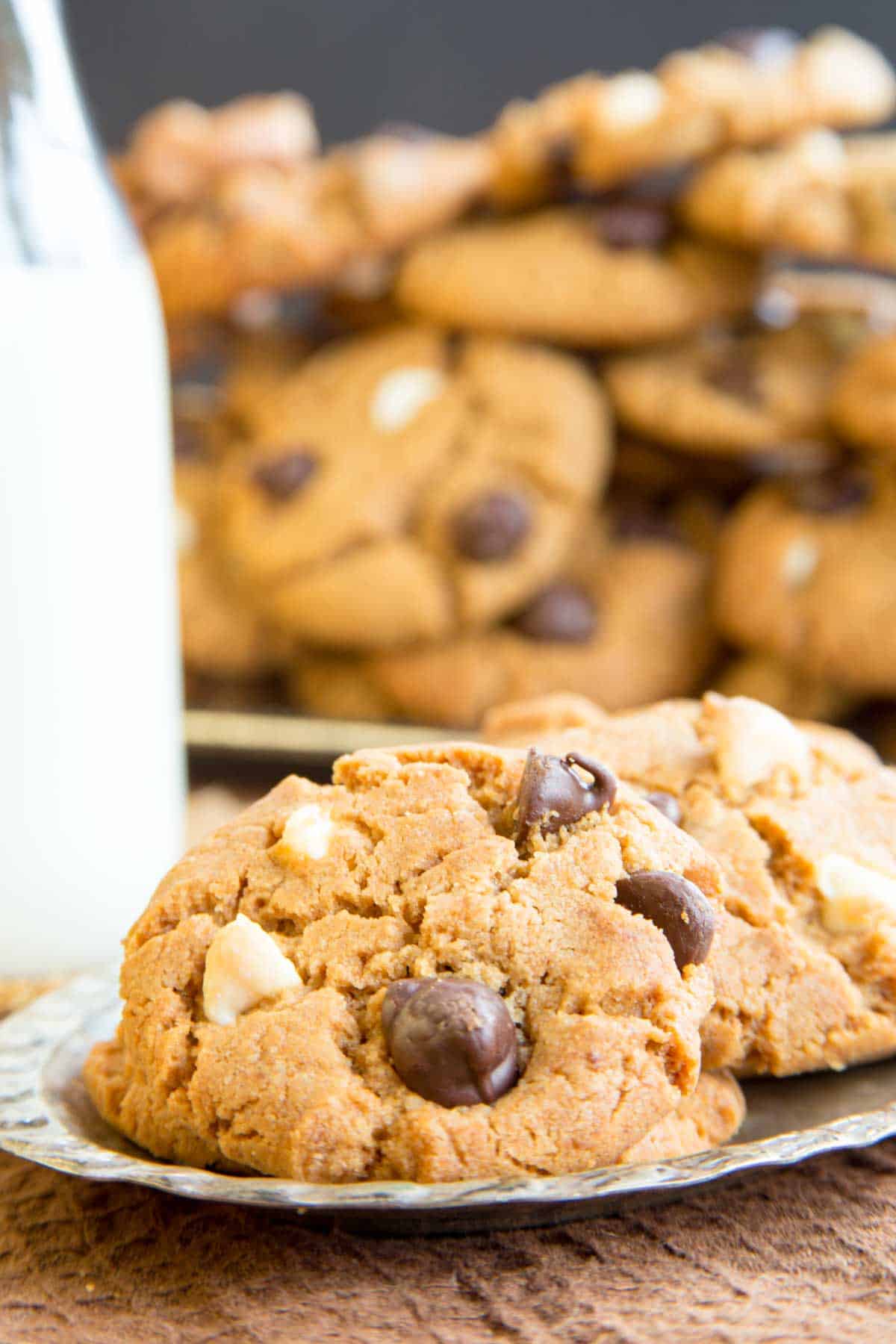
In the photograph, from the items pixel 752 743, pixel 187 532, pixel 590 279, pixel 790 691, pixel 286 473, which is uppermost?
pixel 590 279

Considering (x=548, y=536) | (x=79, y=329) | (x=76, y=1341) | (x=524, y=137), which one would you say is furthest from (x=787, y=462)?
(x=76, y=1341)

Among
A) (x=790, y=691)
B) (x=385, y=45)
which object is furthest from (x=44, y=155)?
(x=385, y=45)

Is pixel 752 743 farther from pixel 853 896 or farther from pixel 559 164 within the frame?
pixel 559 164

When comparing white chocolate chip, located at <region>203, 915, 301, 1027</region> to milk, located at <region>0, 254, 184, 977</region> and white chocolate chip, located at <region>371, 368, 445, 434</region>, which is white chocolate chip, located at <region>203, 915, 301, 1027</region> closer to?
milk, located at <region>0, 254, 184, 977</region>

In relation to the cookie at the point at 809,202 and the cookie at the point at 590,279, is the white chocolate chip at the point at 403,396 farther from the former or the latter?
the cookie at the point at 809,202

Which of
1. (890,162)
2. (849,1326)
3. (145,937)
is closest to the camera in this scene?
(849,1326)

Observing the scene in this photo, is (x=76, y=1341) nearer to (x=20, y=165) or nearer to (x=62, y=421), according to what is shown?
(x=62, y=421)

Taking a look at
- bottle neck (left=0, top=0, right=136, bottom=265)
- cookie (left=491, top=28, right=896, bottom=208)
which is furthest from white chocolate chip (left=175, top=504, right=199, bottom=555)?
bottle neck (left=0, top=0, right=136, bottom=265)

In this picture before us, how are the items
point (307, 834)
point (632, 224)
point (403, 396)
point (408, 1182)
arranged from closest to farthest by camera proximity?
point (408, 1182), point (307, 834), point (632, 224), point (403, 396)
